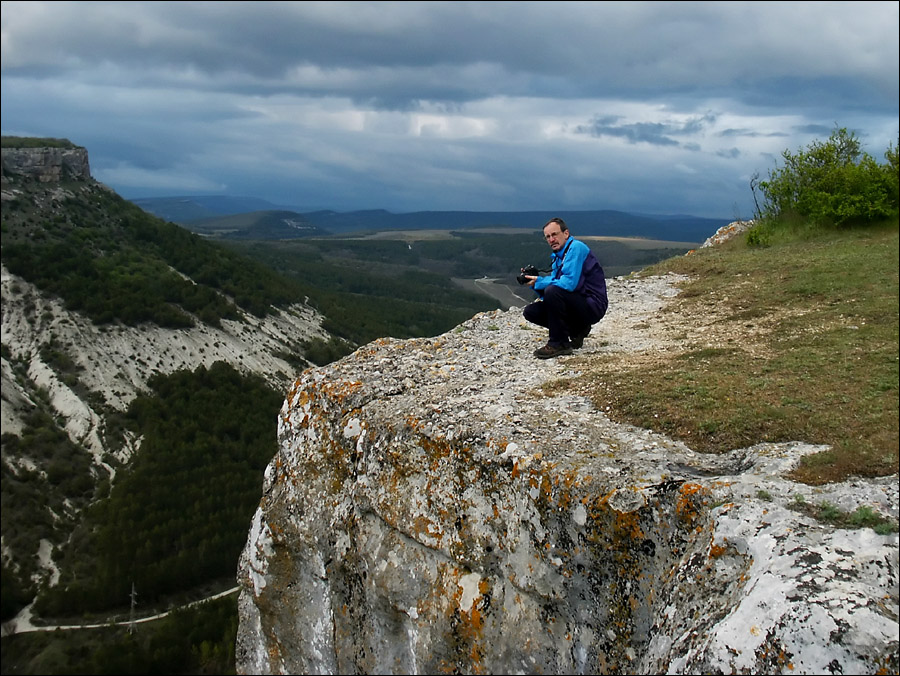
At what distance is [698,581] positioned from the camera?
570cm

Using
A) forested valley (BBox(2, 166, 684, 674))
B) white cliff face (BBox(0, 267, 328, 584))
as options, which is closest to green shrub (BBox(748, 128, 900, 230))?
forested valley (BBox(2, 166, 684, 674))

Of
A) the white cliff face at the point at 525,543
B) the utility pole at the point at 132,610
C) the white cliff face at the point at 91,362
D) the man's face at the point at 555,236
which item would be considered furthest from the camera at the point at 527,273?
the white cliff face at the point at 91,362

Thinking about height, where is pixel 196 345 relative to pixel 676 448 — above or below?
below

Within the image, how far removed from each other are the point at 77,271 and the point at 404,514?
10120 centimetres

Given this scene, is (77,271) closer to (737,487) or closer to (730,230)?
(730,230)

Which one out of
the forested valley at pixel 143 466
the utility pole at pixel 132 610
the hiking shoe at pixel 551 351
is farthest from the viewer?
the utility pole at pixel 132 610

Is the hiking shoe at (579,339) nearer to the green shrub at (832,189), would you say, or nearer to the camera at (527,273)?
the camera at (527,273)

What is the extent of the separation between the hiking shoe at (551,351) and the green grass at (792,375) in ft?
2.67

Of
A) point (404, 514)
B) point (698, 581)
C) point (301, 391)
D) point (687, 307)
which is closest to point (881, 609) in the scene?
point (698, 581)

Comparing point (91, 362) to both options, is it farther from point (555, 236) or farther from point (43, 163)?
point (555, 236)

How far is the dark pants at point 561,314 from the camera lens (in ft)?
35.4

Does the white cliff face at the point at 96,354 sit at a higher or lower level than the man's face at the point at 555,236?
lower

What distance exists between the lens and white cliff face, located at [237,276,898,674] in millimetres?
5051

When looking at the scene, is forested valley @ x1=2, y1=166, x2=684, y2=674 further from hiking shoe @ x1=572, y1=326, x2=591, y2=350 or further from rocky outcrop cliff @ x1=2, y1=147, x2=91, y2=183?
hiking shoe @ x1=572, y1=326, x2=591, y2=350
